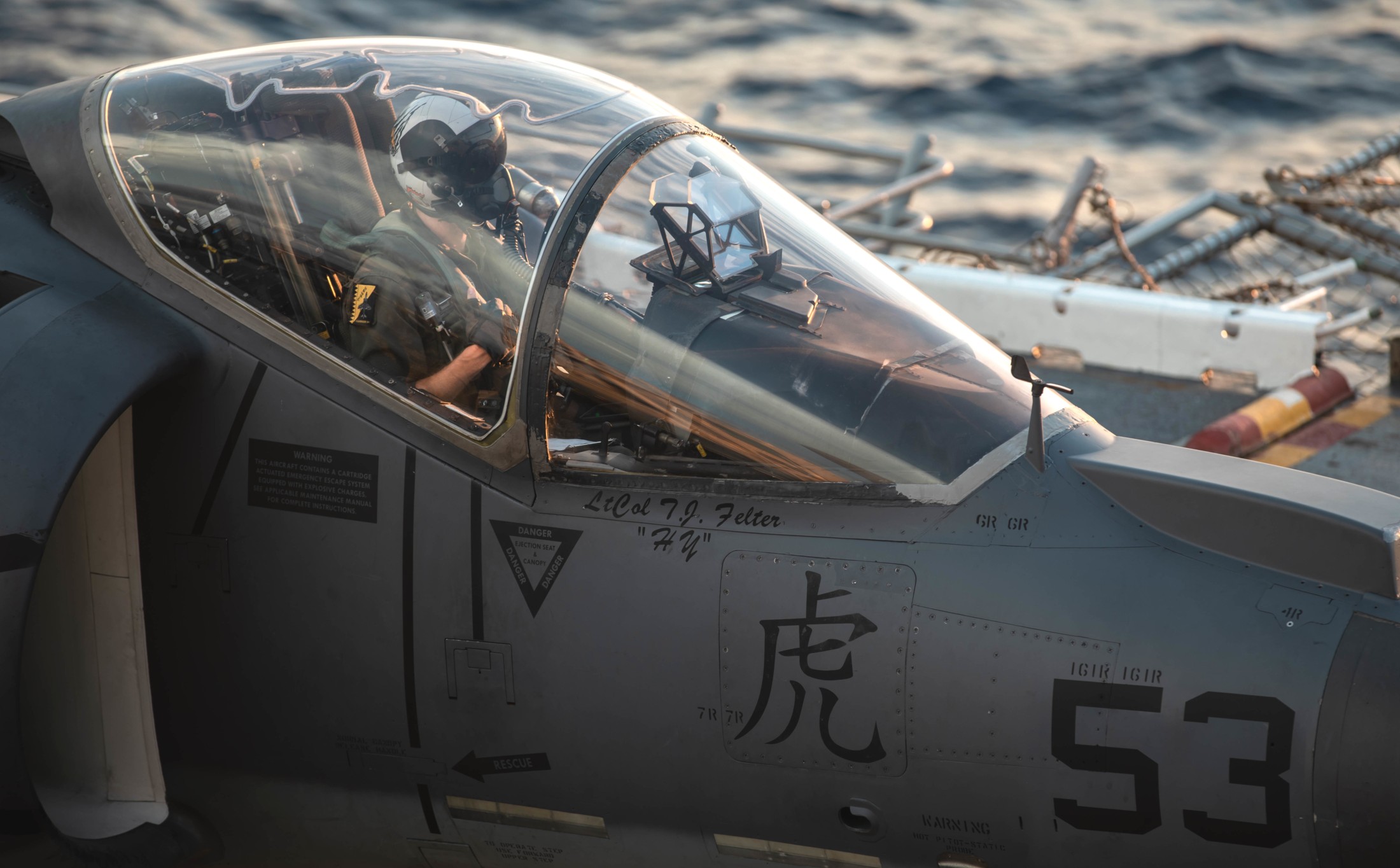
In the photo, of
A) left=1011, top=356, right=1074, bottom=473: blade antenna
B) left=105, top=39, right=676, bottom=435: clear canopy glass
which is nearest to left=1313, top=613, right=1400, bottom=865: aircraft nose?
left=1011, top=356, right=1074, bottom=473: blade antenna

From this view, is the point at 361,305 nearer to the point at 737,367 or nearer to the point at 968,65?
the point at 737,367

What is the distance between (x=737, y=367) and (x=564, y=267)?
0.50 metres

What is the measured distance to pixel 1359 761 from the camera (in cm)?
272

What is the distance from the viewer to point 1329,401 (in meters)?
7.72

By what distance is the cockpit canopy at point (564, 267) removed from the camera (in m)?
3.27

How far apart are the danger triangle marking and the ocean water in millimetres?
11755

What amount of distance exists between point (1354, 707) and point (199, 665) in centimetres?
286

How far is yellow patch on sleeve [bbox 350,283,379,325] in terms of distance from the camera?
3494 millimetres

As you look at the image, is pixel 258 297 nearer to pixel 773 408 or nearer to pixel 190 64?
pixel 190 64

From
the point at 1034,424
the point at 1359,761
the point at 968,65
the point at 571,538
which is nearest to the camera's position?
the point at 1359,761

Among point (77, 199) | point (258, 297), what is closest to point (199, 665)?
point (258, 297)

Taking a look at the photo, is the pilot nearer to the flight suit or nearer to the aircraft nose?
the flight suit

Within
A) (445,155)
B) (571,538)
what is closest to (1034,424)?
(571,538)

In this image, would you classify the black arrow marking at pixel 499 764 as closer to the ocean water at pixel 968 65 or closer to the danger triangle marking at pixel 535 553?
the danger triangle marking at pixel 535 553
